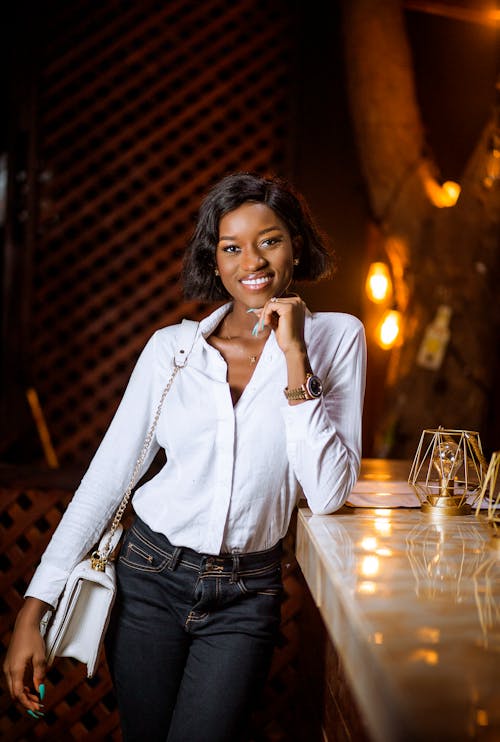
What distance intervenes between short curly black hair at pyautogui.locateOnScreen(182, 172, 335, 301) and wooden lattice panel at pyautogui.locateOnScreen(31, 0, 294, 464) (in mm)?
2664

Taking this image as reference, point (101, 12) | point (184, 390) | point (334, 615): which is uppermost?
point (101, 12)

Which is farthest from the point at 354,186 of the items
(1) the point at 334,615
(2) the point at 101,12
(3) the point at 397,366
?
(1) the point at 334,615

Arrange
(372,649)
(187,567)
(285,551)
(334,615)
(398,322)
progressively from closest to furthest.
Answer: (372,649) < (334,615) < (187,567) < (285,551) < (398,322)

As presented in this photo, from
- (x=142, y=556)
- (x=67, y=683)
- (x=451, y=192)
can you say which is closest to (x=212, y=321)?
(x=142, y=556)

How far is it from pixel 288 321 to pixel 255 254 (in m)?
0.21

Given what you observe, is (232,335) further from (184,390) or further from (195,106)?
(195,106)

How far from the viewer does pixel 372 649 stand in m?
0.84

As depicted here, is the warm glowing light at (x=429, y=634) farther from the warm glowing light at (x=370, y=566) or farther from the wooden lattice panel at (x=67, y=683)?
the wooden lattice panel at (x=67, y=683)

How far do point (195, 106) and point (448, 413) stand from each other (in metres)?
2.43

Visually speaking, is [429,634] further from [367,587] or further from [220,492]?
[220,492]

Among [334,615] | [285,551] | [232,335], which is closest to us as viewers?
[334,615]

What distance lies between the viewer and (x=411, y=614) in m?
0.95

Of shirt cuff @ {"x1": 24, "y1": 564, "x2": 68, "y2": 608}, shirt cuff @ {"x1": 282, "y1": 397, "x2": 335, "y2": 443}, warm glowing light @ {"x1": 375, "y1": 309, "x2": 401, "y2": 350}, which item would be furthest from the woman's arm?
warm glowing light @ {"x1": 375, "y1": 309, "x2": 401, "y2": 350}

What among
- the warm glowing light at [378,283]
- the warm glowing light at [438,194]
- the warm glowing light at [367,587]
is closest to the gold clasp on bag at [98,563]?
the warm glowing light at [367,587]
